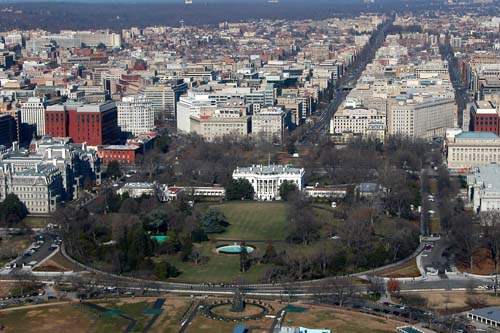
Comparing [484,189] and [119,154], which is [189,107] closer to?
[119,154]

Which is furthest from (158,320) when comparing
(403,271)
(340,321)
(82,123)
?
(82,123)

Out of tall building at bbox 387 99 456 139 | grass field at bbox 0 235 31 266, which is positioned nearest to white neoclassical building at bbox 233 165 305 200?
grass field at bbox 0 235 31 266

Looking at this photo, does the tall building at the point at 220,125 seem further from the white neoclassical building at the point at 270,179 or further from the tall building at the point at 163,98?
the white neoclassical building at the point at 270,179

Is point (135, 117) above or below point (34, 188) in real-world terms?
above

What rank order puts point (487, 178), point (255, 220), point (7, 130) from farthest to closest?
point (7, 130) < point (487, 178) < point (255, 220)

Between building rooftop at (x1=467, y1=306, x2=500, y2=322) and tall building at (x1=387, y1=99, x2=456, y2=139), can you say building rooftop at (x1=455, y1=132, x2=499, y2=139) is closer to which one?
tall building at (x1=387, y1=99, x2=456, y2=139)

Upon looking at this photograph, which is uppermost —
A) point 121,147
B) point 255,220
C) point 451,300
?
point 121,147

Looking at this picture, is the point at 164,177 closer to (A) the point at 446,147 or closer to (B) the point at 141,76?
(A) the point at 446,147

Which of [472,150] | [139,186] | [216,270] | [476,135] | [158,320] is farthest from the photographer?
[476,135]
